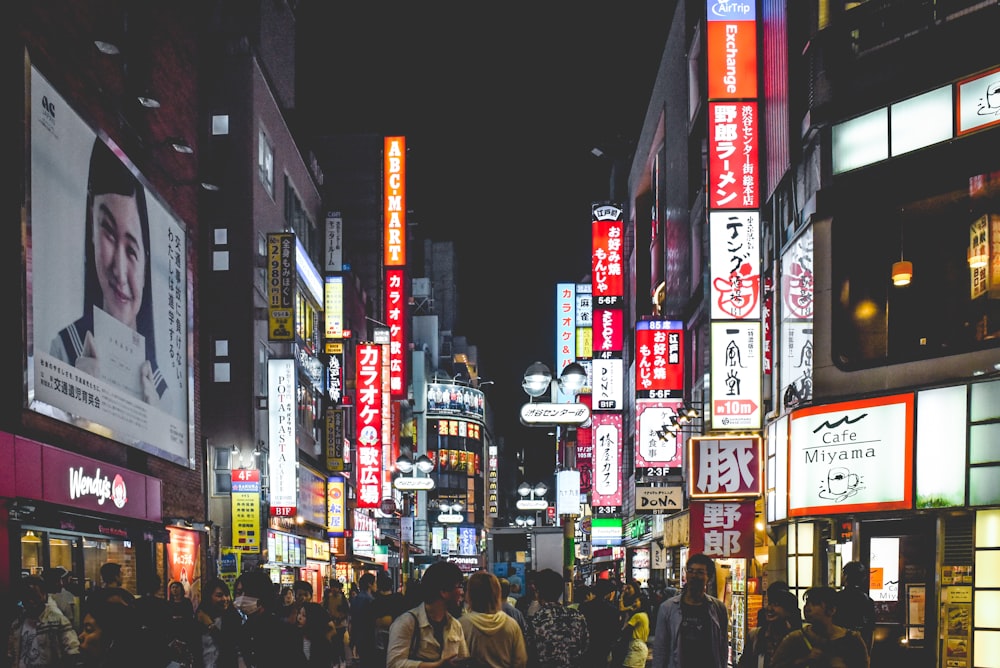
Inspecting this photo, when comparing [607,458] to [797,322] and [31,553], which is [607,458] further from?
[31,553]

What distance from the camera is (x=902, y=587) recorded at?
1625 centimetres

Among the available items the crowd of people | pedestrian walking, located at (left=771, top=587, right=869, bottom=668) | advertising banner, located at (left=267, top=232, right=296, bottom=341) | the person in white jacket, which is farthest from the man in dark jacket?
advertising banner, located at (left=267, top=232, right=296, bottom=341)

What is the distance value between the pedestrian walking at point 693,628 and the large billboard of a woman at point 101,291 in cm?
984

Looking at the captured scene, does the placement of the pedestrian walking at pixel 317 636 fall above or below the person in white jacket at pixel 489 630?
below

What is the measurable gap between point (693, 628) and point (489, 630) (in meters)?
2.77

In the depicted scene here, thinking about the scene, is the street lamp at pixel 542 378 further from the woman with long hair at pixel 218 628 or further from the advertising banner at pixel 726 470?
the woman with long hair at pixel 218 628

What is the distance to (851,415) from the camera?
17047mm

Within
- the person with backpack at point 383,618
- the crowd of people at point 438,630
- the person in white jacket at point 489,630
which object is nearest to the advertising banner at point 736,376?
the crowd of people at point 438,630

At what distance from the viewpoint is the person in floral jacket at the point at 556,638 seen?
30.2 feet

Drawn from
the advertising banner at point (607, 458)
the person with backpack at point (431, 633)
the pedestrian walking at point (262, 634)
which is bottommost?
the advertising banner at point (607, 458)

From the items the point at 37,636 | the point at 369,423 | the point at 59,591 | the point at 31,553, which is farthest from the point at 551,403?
the point at 369,423

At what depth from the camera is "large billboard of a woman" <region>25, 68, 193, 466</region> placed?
1608cm

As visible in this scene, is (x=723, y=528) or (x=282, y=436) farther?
(x=282, y=436)

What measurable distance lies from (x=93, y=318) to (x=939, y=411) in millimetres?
12843
